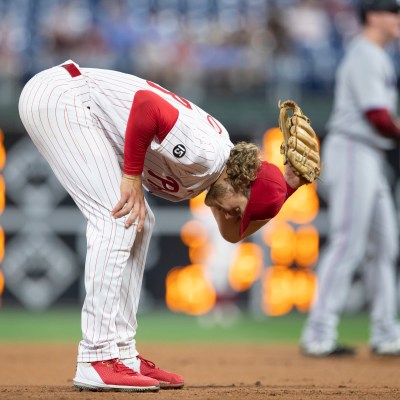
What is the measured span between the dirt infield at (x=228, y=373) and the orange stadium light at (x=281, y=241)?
6.25 feet

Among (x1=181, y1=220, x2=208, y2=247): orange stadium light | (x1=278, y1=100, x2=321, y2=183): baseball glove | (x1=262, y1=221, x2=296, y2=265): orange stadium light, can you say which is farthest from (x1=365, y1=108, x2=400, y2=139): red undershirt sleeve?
(x1=181, y1=220, x2=208, y2=247): orange stadium light

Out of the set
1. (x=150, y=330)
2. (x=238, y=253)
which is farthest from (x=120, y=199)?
(x=238, y=253)

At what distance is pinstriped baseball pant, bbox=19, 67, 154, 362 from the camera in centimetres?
373

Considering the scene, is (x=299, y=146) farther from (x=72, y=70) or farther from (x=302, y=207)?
(x=302, y=207)

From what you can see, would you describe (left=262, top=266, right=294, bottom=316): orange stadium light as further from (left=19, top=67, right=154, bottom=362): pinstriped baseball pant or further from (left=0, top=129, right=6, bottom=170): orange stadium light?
(left=19, top=67, right=154, bottom=362): pinstriped baseball pant

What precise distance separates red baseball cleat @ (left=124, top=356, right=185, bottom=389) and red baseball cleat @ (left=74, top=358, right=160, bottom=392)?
0.22m

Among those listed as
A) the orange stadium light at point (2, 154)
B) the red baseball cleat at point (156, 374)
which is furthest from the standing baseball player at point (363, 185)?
the orange stadium light at point (2, 154)

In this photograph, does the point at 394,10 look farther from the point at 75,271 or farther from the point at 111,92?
the point at 75,271

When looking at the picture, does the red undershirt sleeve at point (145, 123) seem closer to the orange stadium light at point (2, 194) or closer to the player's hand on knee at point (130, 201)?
the player's hand on knee at point (130, 201)

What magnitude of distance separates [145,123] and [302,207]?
4.99 m

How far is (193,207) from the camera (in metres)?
8.55

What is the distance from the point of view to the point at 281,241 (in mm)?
8500

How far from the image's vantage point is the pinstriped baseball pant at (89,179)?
12.2 feet

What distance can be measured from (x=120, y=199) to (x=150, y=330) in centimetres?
437
